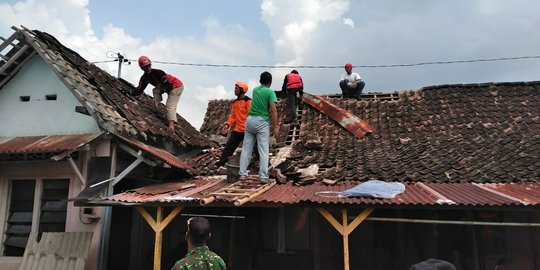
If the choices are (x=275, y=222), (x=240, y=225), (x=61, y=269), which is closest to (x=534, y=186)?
(x=275, y=222)

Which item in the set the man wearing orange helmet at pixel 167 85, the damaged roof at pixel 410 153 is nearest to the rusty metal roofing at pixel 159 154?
the damaged roof at pixel 410 153

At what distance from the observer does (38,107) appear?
28.1 ft

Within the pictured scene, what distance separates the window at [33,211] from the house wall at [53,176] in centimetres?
12

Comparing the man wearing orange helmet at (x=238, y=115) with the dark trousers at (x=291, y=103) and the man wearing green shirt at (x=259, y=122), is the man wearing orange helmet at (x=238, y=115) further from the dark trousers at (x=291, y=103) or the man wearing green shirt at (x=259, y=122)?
the dark trousers at (x=291, y=103)

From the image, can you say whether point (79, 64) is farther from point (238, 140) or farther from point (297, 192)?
point (297, 192)

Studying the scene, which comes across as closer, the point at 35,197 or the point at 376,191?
the point at 376,191

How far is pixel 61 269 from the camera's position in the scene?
6867 millimetres

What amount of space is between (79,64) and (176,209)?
5031 millimetres

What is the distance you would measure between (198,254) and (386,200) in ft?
11.2

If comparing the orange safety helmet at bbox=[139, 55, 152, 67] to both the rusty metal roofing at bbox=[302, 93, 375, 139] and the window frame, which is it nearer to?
the window frame

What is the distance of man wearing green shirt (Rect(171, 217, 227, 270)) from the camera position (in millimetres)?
3225

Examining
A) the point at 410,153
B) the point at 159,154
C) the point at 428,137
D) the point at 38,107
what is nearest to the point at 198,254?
the point at 159,154

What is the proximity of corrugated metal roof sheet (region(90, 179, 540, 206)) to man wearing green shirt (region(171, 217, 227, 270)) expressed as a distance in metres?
2.66

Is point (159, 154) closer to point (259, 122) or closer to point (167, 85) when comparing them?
point (259, 122)
